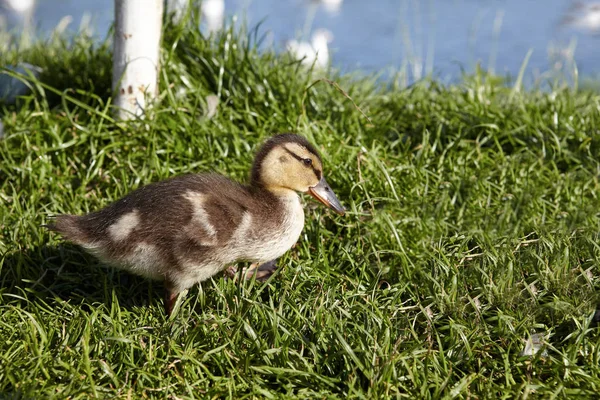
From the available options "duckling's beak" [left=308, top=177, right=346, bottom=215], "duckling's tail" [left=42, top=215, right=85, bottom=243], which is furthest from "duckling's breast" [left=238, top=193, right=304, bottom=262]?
"duckling's tail" [left=42, top=215, right=85, bottom=243]

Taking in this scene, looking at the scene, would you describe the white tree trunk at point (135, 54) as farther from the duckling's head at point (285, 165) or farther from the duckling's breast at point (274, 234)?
the duckling's breast at point (274, 234)

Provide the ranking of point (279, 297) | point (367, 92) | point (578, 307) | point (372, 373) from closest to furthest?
point (372, 373) < point (578, 307) < point (279, 297) < point (367, 92)

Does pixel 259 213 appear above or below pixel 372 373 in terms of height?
above

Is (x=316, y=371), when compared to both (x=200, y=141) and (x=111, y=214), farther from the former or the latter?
(x=200, y=141)

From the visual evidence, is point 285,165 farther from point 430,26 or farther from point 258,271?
A: point 430,26

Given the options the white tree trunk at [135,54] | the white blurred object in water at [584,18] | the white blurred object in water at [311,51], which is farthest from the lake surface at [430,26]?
the white tree trunk at [135,54]

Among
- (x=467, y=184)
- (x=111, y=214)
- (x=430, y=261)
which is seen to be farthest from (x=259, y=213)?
(x=467, y=184)

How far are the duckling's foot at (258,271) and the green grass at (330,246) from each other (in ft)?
0.35

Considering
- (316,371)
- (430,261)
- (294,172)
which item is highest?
(294,172)

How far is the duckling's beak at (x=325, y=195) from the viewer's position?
388 centimetres

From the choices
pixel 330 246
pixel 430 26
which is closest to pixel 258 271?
pixel 330 246

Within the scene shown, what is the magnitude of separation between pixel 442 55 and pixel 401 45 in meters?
0.54

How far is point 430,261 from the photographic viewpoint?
3879 mm

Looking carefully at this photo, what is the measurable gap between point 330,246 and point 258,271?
39 centimetres
